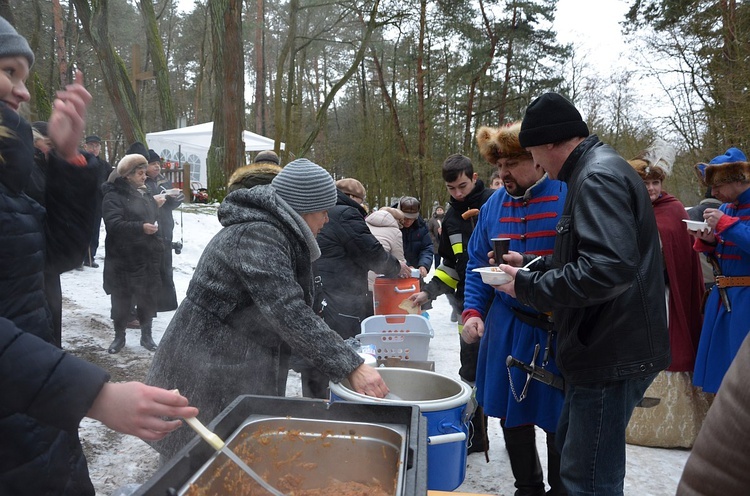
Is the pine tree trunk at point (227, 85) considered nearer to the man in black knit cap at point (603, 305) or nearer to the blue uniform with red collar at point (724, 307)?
the blue uniform with red collar at point (724, 307)

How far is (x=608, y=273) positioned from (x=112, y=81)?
46.3 ft

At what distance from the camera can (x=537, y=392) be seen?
2762 mm

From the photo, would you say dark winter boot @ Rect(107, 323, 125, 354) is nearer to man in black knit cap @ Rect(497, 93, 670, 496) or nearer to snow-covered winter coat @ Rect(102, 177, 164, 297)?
snow-covered winter coat @ Rect(102, 177, 164, 297)

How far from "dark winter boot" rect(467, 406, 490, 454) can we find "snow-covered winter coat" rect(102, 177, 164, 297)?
13.0 feet

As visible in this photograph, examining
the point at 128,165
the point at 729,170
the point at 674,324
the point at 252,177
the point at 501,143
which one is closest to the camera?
the point at 252,177

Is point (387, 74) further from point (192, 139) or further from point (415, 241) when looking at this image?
point (415, 241)

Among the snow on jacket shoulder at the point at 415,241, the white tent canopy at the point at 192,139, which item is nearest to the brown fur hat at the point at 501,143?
the snow on jacket shoulder at the point at 415,241

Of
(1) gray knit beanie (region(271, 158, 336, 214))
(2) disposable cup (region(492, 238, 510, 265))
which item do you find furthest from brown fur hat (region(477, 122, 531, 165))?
(1) gray knit beanie (region(271, 158, 336, 214))

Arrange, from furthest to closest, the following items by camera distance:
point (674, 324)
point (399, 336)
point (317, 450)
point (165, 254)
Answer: point (165, 254)
point (399, 336)
point (674, 324)
point (317, 450)

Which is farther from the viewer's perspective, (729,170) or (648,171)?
(648,171)

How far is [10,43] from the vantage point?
1.44 meters

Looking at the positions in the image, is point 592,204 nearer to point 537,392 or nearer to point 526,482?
point 537,392

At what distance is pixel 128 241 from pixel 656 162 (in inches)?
204

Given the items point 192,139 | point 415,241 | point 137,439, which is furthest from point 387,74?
point 137,439
